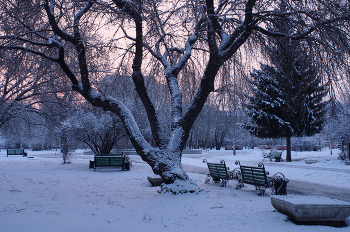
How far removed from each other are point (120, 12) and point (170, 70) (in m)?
3.08

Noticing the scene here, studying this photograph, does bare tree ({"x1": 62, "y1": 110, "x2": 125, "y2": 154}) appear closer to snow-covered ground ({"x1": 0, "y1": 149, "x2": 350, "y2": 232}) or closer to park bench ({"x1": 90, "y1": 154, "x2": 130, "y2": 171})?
park bench ({"x1": 90, "y1": 154, "x2": 130, "y2": 171})

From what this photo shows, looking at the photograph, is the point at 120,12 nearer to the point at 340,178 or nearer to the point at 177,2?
the point at 177,2

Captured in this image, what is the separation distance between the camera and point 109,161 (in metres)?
16.1

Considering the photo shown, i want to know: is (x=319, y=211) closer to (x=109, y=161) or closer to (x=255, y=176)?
(x=255, y=176)

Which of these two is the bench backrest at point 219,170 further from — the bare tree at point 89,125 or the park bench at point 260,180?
the bare tree at point 89,125

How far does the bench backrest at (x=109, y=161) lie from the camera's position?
16094 millimetres

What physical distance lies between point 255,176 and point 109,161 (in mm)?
9768

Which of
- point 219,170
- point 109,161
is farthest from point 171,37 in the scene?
point 109,161

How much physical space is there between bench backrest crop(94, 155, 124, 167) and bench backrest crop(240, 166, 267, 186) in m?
8.76

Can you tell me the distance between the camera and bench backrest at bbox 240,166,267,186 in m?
8.43

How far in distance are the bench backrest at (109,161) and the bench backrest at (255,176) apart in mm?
8758

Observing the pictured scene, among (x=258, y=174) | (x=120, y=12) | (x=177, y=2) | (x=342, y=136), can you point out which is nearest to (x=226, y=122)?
(x=258, y=174)

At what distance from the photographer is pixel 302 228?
4.79 meters

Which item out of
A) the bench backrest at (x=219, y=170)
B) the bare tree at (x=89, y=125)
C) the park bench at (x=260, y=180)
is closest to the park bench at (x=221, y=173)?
the bench backrest at (x=219, y=170)
